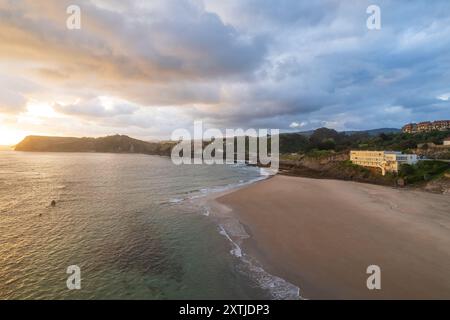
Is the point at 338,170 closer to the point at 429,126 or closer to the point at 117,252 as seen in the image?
the point at 117,252

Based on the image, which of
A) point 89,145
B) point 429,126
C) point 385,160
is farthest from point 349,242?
point 89,145

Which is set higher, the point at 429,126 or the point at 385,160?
the point at 429,126

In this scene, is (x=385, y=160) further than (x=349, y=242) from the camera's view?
Yes

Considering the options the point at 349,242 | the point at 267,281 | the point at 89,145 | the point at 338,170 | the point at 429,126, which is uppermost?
the point at 429,126

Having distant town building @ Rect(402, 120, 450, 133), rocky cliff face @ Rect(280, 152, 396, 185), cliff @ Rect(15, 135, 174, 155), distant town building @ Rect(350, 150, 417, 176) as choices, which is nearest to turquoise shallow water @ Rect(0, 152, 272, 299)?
rocky cliff face @ Rect(280, 152, 396, 185)

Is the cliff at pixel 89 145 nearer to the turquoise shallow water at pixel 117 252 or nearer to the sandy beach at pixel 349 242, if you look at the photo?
the turquoise shallow water at pixel 117 252

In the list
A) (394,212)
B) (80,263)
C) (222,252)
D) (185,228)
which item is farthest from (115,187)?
(394,212)
